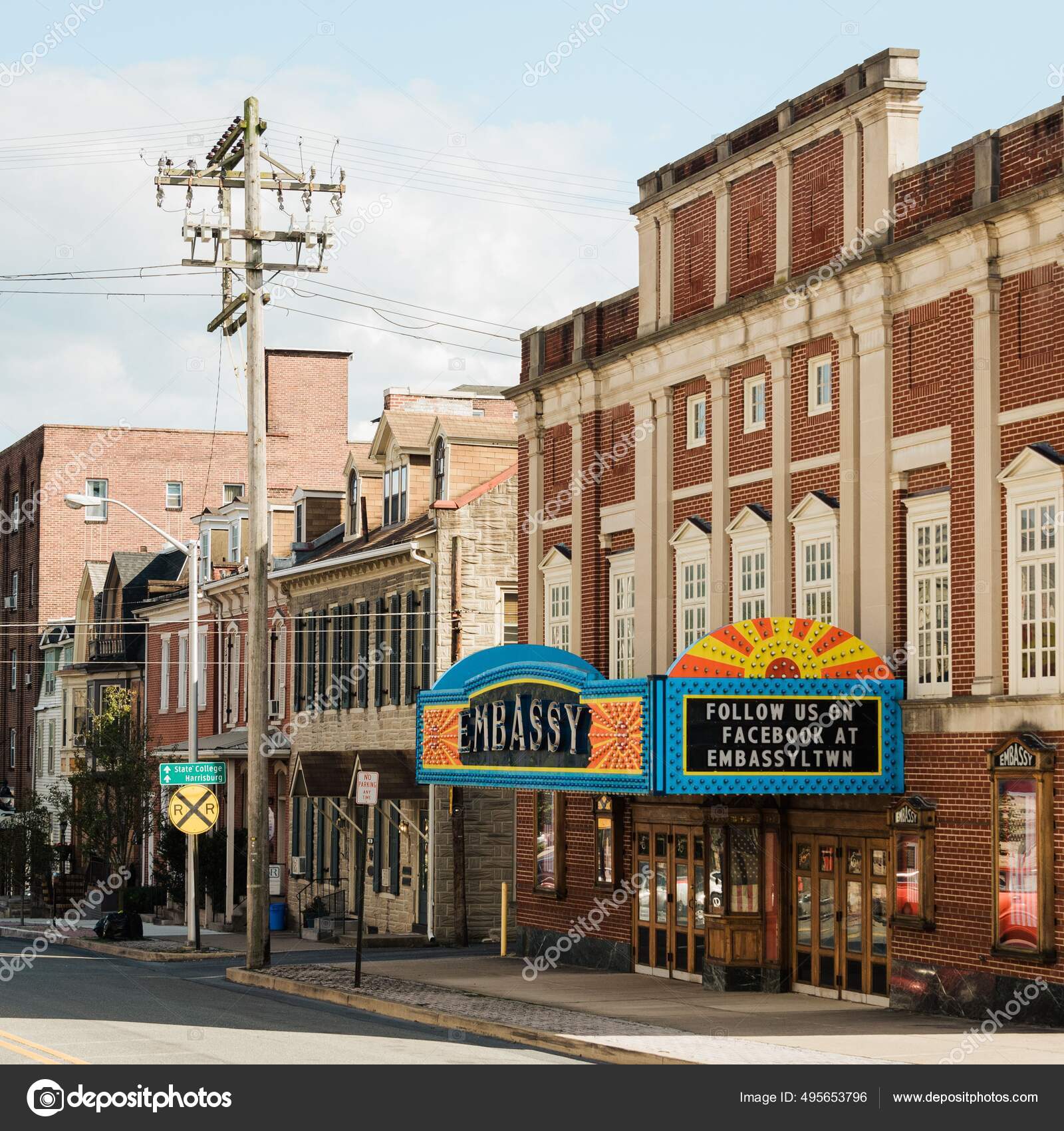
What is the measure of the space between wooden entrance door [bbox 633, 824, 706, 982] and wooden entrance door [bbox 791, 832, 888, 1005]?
182 centimetres

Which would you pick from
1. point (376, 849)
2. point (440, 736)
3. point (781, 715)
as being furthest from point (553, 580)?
point (376, 849)

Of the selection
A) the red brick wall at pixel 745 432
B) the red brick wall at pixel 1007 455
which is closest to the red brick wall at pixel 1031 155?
the red brick wall at pixel 1007 455

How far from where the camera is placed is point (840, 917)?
23.1 meters

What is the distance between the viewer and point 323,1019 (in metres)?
21.9

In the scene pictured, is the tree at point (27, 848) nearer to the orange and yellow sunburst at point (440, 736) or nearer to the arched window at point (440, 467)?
the arched window at point (440, 467)

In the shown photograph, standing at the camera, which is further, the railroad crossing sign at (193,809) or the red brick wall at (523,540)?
the railroad crossing sign at (193,809)

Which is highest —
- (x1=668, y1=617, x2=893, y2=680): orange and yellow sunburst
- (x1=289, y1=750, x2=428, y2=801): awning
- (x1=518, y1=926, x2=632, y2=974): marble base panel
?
(x1=668, y1=617, x2=893, y2=680): orange and yellow sunburst

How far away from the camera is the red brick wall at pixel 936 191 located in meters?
21.0

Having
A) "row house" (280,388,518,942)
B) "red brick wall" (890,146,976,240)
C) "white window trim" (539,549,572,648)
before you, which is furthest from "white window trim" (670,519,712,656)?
"row house" (280,388,518,942)

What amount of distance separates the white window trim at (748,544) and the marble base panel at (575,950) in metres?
6.03

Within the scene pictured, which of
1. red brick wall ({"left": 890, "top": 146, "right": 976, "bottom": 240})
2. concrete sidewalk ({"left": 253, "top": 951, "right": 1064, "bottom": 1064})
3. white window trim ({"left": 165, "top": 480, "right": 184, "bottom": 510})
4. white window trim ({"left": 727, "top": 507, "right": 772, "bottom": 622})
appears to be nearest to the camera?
concrete sidewalk ({"left": 253, "top": 951, "right": 1064, "bottom": 1064})

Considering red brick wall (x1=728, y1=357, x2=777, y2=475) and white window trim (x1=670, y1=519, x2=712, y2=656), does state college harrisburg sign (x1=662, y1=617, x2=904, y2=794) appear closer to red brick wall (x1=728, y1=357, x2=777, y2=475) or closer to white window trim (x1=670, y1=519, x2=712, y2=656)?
red brick wall (x1=728, y1=357, x2=777, y2=475)

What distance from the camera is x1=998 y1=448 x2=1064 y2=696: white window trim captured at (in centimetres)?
1942

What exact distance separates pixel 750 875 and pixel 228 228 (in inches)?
545
